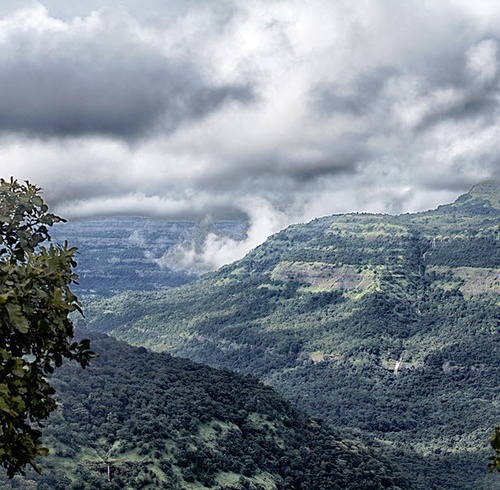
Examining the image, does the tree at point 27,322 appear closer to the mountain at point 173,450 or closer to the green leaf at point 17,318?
the green leaf at point 17,318

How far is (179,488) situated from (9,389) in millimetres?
141015

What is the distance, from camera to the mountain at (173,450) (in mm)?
147250

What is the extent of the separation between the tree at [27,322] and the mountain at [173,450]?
388ft

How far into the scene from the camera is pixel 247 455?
596 ft

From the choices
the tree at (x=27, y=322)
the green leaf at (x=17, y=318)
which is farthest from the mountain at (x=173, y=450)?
the green leaf at (x=17, y=318)

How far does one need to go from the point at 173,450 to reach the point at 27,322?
500 feet

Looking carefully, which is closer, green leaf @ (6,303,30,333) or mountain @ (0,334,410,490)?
green leaf @ (6,303,30,333)

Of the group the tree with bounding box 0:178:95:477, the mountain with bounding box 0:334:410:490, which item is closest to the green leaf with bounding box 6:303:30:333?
the tree with bounding box 0:178:95:477

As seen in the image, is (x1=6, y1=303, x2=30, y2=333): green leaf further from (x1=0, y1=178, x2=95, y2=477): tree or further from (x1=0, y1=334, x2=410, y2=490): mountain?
(x1=0, y1=334, x2=410, y2=490): mountain

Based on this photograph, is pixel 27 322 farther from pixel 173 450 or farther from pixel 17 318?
pixel 173 450

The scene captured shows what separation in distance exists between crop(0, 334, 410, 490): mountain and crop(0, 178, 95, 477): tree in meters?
118

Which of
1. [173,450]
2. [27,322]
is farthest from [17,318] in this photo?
[173,450]

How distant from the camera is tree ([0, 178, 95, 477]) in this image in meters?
18.2

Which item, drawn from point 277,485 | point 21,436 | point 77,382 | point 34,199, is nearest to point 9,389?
point 21,436
